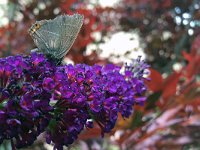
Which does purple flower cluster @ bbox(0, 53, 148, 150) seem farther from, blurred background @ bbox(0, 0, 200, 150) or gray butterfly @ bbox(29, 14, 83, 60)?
blurred background @ bbox(0, 0, 200, 150)

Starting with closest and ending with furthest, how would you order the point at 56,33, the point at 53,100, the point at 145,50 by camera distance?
the point at 53,100, the point at 56,33, the point at 145,50

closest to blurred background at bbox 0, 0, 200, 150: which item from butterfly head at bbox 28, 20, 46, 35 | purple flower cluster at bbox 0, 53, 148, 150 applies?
purple flower cluster at bbox 0, 53, 148, 150

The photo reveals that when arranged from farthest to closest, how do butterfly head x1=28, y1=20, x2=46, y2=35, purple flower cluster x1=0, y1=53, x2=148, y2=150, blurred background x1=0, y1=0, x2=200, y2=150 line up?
blurred background x1=0, y1=0, x2=200, y2=150 → butterfly head x1=28, y1=20, x2=46, y2=35 → purple flower cluster x1=0, y1=53, x2=148, y2=150

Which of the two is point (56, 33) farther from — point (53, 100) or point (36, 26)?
point (53, 100)

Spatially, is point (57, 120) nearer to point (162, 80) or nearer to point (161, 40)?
point (162, 80)

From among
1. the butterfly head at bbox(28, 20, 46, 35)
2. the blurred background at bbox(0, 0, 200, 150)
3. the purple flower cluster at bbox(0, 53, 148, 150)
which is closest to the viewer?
the purple flower cluster at bbox(0, 53, 148, 150)

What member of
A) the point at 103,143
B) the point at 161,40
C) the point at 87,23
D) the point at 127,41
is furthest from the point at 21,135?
the point at 161,40

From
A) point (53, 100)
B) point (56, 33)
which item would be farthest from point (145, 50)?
point (53, 100)
